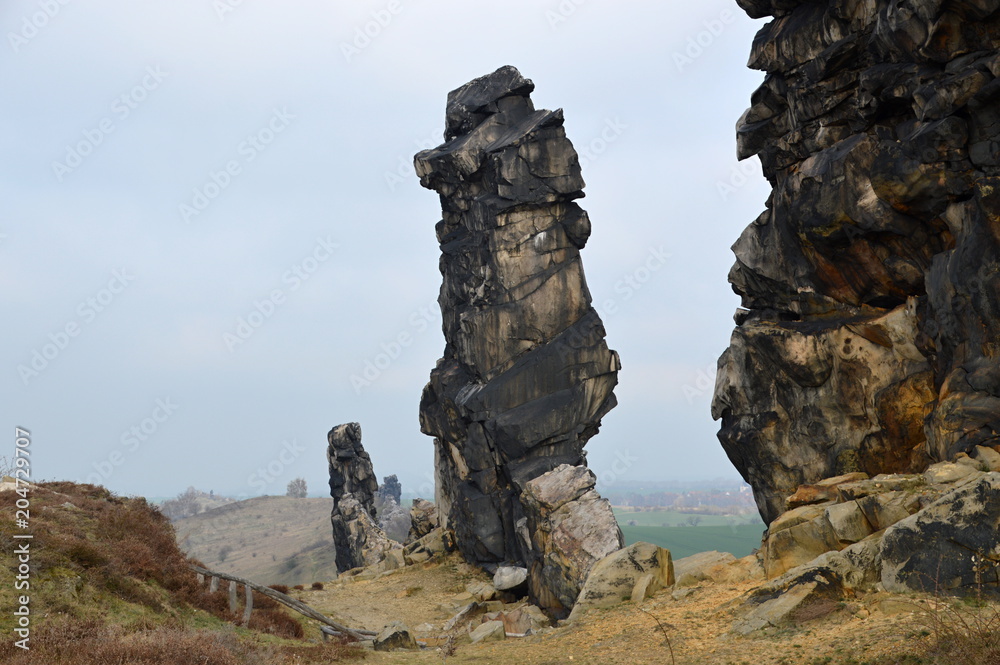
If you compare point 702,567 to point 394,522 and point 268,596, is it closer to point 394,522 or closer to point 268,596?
point 268,596

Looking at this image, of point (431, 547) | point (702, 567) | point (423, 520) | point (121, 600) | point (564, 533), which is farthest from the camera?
point (423, 520)

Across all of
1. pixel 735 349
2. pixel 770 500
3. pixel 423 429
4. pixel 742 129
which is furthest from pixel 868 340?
pixel 423 429

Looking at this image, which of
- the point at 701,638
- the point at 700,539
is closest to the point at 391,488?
the point at 700,539

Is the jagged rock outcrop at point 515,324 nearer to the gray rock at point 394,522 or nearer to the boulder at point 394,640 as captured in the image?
the boulder at point 394,640

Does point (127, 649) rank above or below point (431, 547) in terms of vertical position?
above

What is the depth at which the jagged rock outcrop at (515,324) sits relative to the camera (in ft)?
164

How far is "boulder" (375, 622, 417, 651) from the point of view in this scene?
25.9 m

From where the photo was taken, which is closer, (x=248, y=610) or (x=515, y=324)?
(x=248, y=610)

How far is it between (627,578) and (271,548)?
155 metres

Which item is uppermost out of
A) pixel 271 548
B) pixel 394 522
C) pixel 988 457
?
pixel 394 522

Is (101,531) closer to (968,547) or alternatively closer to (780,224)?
(968,547)

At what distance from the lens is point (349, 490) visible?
77500mm

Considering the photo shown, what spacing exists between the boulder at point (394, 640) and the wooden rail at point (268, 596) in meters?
4.02

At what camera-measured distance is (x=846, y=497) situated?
2198cm
